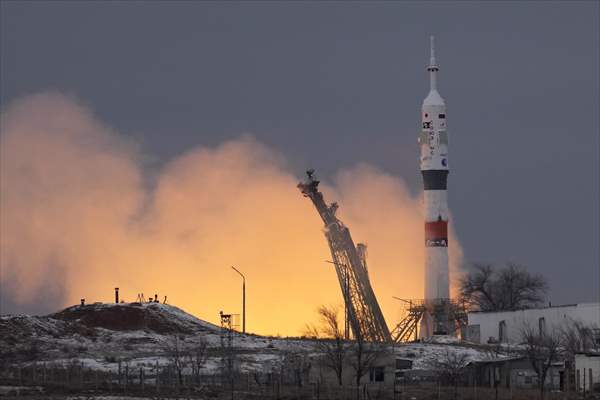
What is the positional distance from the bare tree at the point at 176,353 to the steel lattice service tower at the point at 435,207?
2872 centimetres

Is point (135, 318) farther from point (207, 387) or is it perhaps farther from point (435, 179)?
point (207, 387)

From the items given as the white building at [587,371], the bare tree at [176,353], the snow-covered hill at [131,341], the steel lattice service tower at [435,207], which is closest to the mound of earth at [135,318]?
the snow-covered hill at [131,341]

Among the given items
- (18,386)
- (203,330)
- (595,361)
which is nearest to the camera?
(18,386)

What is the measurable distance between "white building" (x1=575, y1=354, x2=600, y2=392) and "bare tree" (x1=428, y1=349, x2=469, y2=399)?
8573mm

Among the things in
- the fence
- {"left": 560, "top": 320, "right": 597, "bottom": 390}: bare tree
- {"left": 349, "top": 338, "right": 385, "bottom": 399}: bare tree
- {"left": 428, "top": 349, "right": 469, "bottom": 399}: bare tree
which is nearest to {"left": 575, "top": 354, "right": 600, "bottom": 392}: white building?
the fence

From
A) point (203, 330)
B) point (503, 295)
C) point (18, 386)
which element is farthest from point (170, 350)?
point (503, 295)

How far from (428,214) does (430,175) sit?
376cm

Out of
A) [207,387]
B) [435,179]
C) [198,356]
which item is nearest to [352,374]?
[198,356]

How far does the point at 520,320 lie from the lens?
160 m

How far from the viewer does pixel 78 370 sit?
123 meters

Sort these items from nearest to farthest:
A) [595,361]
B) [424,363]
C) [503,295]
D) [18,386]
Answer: [18,386] < [595,361] < [424,363] < [503,295]

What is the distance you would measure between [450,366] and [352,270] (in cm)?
2707

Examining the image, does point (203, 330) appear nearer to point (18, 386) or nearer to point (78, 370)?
point (78, 370)

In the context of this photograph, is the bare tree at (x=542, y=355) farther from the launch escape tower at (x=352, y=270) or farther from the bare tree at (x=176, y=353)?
the bare tree at (x=176, y=353)
